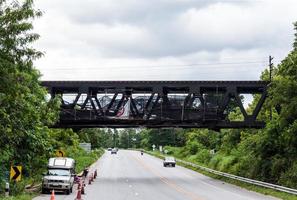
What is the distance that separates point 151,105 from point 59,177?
17099 millimetres

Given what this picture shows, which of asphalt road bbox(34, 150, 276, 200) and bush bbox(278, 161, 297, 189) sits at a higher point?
bush bbox(278, 161, 297, 189)

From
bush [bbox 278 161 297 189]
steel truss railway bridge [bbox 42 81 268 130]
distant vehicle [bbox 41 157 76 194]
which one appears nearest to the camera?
distant vehicle [bbox 41 157 76 194]

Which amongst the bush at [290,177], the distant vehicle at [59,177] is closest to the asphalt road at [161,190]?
the distant vehicle at [59,177]

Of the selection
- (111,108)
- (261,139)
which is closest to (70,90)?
(111,108)

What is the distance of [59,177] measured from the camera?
1272 inches

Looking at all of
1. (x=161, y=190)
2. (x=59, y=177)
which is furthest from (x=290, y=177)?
(x=59, y=177)

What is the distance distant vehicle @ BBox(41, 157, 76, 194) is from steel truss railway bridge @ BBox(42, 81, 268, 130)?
39.1 ft

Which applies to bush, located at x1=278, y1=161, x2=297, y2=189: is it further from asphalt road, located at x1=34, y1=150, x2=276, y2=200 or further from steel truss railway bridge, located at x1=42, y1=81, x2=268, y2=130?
steel truss railway bridge, located at x1=42, y1=81, x2=268, y2=130

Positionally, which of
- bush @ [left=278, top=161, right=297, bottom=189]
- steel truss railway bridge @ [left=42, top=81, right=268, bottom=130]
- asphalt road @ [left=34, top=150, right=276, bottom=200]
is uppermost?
steel truss railway bridge @ [left=42, top=81, right=268, bottom=130]

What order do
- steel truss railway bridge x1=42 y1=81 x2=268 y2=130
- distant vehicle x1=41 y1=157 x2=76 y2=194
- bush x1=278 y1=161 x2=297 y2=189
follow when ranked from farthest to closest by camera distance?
1. steel truss railway bridge x1=42 y1=81 x2=268 y2=130
2. bush x1=278 y1=161 x2=297 y2=189
3. distant vehicle x1=41 y1=157 x2=76 y2=194

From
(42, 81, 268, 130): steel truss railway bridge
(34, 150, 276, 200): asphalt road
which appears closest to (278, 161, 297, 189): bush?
(34, 150, 276, 200): asphalt road

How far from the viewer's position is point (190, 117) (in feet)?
158

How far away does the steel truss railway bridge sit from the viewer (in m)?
46.6

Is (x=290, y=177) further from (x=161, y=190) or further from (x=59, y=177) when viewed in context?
(x=59, y=177)
